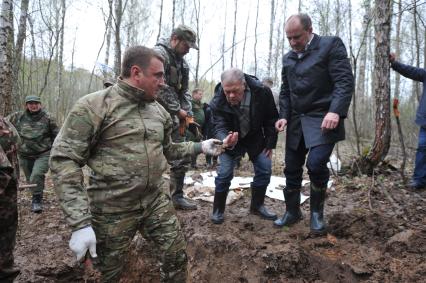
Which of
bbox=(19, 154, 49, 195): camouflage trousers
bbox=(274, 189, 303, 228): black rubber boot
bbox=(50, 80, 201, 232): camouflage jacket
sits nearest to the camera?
bbox=(50, 80, 201, 232): camouflage jacket

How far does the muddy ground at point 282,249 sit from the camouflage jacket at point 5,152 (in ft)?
4.73

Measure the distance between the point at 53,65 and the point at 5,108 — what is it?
14740 mm

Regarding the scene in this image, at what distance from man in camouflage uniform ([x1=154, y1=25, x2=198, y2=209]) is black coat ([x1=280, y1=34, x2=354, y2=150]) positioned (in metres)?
1.17

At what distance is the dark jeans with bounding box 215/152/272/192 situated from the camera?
12.8 feet

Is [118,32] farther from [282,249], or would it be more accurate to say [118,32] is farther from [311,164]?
[282,249]

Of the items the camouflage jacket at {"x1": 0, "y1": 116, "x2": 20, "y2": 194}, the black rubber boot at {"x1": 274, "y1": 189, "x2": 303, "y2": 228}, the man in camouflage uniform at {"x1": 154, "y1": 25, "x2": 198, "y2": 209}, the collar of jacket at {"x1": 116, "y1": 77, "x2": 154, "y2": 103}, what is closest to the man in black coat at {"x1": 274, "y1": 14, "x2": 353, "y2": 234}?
the black rubber boot at {"x1": 274, "y1": 189, "x2": 303, "y2": 228}

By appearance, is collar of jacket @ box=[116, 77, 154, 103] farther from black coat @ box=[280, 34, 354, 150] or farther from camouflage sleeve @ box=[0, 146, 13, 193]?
black coat @ box=[280, 34, 354, 150]

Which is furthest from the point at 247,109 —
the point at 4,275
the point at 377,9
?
the point at 377,9

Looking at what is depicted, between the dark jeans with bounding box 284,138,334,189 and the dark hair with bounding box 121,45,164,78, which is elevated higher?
the dark hair with bounding box 121,45,164,78

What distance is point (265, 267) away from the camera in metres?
3.15

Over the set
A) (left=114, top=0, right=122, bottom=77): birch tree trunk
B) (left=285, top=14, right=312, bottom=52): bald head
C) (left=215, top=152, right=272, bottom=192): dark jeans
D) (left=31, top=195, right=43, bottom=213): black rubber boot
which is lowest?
(left=31, top=195, right=43, bottom=213): black rubber boot

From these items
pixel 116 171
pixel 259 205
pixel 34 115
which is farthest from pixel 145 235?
pixel 34 115

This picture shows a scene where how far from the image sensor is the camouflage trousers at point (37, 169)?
5302mm

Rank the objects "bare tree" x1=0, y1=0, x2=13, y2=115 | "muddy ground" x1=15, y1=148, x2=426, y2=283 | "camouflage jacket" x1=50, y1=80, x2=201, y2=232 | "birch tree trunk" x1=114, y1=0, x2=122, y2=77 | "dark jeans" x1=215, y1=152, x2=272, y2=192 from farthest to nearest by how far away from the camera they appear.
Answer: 1. "birch tree trunk" x1=114, y1=0, x2=122, y2=77
2. "bare tree" x1=0, y1=0, x2=13, y2=115
3. "dark jeans" x1=215, y1=152, x2=272, y2=192
4. "muddy ground" x1=15, y1=148, x2=426, y2=283
5. "camouflage jacket" x1=50, y1=80, x2=201, y2=232
